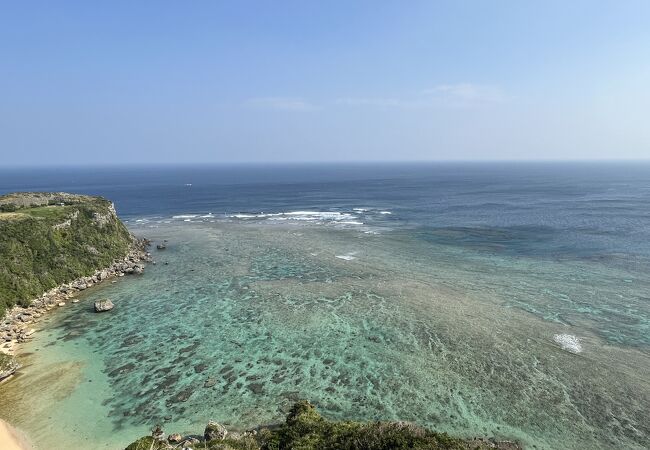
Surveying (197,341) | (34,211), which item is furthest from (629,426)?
(34,211)

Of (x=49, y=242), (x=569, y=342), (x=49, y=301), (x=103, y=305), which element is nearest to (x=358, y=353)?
(x=569, y=342)

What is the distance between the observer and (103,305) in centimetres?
4703

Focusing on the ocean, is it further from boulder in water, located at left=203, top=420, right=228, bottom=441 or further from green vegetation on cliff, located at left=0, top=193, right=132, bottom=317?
green vegetation on cliff, located at left=0, top=193, right=132, bottom=317

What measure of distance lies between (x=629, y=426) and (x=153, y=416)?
1349 inches

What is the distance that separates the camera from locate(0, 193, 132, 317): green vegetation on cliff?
4903 cm

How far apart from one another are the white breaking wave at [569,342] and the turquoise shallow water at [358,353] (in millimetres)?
390

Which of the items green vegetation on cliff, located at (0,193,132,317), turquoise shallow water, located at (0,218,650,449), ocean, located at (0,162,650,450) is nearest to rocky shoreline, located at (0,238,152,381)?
green vegetation on cliff, located at (0,193,132,317)

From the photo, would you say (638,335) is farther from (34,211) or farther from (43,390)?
(34,211)

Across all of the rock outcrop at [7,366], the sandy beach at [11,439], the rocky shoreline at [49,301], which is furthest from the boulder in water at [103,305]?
the sandy beach at [11,439]

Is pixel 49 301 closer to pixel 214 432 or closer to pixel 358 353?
pixel 214 432

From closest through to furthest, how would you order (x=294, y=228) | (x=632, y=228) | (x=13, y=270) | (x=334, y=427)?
(x=334, y=427) < (x=13, y=270) < (x=632, y=228) < (x=294, y=228)

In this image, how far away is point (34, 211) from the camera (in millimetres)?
67375

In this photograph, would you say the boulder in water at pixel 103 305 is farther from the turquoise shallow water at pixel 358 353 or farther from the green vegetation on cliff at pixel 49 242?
the green vegetation on cliff at pixel 49 242

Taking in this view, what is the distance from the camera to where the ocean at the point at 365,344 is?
27859 mm
